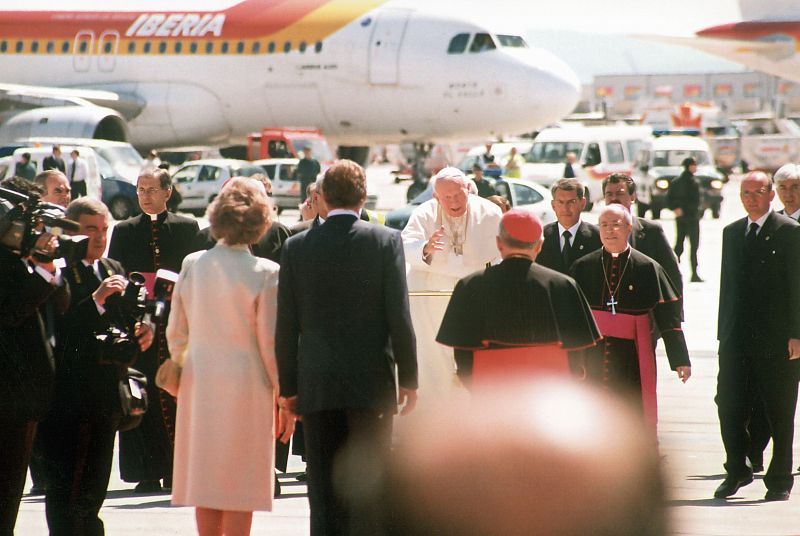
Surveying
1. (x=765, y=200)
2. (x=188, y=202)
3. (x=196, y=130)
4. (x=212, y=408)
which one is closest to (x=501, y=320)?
(x=212, y=408)

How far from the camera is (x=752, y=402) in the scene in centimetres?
733

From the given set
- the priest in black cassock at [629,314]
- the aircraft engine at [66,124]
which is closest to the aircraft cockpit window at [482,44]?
the aircraft engine at [66,124]

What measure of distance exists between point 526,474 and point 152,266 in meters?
3.61

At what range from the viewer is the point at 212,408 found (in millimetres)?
5164

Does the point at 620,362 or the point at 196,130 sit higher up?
the point at 196,130

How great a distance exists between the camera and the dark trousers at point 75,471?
5.14 m

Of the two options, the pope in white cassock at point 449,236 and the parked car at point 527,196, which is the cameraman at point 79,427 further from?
the parked car at point 527,196

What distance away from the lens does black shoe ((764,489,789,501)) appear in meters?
6.89

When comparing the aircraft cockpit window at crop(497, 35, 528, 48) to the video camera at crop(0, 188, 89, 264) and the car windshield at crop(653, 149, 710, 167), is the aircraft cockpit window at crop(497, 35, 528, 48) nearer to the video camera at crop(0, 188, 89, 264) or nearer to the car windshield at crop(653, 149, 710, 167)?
the car windshield at crop(653, 149, 710, 167)

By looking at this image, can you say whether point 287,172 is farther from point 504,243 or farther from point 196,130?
point 504,243

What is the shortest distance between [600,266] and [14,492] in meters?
3.08

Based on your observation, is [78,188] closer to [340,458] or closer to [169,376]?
[169,376]

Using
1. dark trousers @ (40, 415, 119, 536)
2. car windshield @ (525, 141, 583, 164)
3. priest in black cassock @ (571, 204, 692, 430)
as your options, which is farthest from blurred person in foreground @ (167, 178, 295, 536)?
car windshield @ (525, 141, 583, 164)

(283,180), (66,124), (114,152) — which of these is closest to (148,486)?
(114,152)
